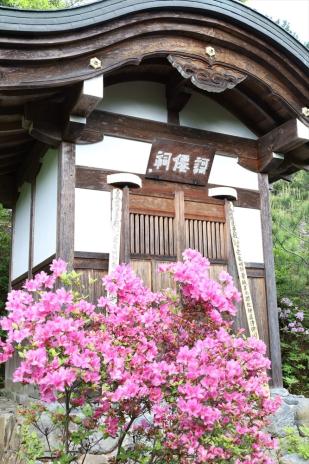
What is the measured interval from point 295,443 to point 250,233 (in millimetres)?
2615

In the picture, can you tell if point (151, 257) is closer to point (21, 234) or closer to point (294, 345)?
point (21, 234)

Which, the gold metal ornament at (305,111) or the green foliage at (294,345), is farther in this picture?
the green foliage at (294,345)

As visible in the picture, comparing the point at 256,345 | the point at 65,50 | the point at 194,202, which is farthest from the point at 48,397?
the point at 194,202

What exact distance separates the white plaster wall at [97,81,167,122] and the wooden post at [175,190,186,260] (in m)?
1.05

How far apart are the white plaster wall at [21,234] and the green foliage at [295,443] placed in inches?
155

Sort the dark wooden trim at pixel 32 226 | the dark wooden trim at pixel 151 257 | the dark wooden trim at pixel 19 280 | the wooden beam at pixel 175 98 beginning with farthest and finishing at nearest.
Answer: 1. the dark wooden trim at pixel 19 280
2. the dark wooden trim at pixel 32 226
3. the wooden beam at pixel 175 98
4. the dark wooden trim at pixel 151 257

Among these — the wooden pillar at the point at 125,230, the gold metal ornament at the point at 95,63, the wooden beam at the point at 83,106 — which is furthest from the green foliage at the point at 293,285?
the gold metal ornament at the point at 95,63

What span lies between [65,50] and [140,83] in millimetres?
1566

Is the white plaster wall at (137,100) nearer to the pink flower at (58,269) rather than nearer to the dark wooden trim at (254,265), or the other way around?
the dark wooden trim at (254,265)

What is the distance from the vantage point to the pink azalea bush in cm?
262

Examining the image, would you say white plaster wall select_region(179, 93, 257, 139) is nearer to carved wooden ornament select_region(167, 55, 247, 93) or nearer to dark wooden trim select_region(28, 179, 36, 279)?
carved wooden ornament select_region(167, 55, 247, 93)

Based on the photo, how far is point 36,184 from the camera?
6.56 m

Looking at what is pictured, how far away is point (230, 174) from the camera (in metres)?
6.50

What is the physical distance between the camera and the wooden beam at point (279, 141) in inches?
246
